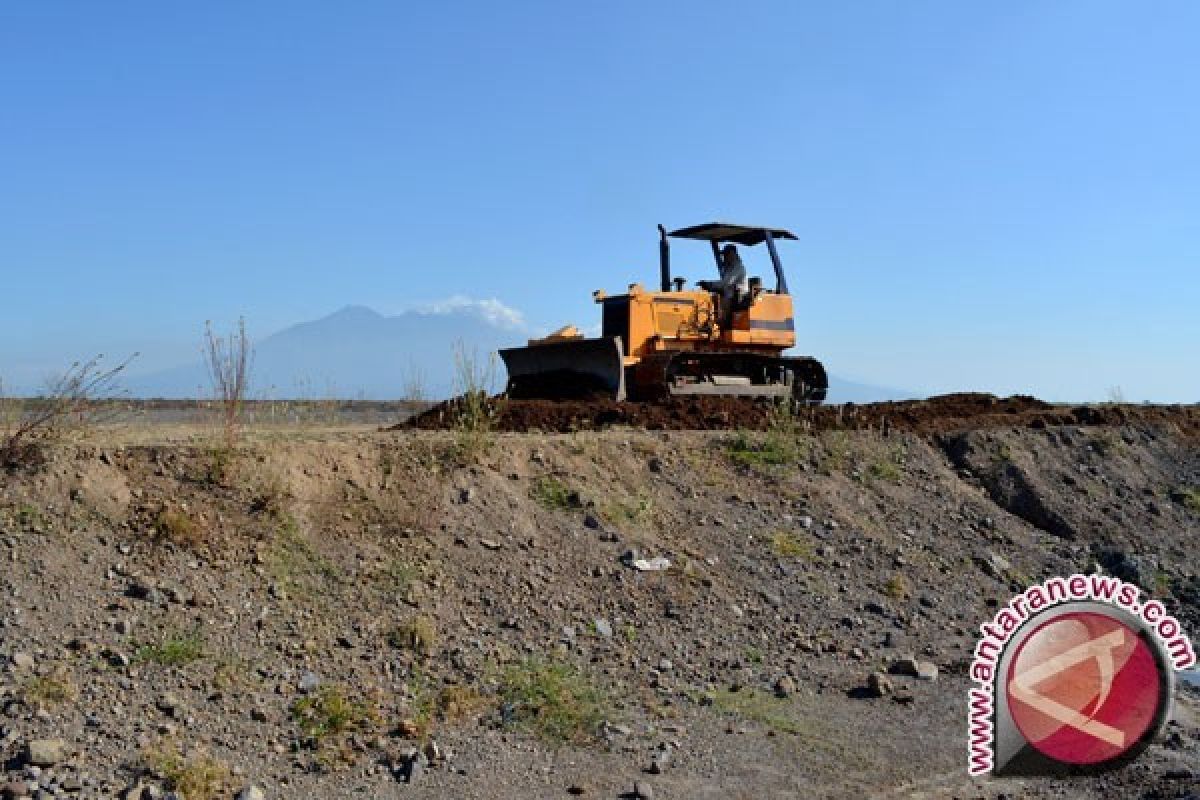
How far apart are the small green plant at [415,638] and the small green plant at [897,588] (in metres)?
4.49

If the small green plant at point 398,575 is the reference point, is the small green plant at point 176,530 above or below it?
above

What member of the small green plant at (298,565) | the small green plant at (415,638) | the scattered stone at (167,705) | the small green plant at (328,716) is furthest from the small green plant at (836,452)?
the scattered stone at (167,705)

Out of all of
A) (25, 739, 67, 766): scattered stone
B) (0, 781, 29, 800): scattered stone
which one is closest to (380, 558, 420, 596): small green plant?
(25, 739, 67, 766): scattered stone

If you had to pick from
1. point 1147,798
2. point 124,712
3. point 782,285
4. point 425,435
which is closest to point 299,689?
point 124,712

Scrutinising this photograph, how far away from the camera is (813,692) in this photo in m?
7.99

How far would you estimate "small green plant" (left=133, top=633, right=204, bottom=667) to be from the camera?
21.6 feet

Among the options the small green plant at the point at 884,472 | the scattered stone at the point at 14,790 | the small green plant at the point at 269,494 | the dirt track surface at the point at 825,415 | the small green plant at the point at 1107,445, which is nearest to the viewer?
the scattered stone at the point at 14,790

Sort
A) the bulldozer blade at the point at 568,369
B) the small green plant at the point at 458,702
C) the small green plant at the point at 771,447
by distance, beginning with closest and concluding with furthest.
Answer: the small green plant at the point at 458,702, the small green plant at the point at 771,447, the bulldozer blade at the point at 568,369

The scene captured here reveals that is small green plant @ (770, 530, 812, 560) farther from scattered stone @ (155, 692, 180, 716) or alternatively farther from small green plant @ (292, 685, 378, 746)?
scattered stone @ (155, 692, 180, 716)

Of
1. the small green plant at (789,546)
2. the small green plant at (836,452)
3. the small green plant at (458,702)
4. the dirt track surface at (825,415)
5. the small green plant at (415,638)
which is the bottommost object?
the small green plant at (458,702)

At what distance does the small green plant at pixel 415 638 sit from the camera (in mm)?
7406

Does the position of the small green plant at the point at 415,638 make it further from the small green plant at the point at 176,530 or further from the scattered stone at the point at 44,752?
the scattered stone at the point at 44,752

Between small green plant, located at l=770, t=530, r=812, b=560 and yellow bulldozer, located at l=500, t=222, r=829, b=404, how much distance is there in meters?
5.91

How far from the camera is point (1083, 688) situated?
25.5 feet
